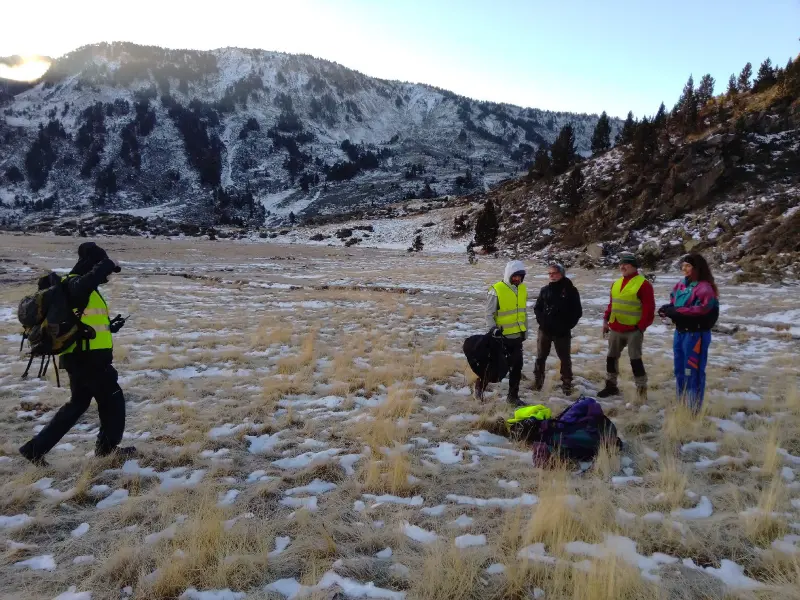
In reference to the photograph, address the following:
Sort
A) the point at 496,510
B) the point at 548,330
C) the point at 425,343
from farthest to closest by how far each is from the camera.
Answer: the point at 425,343 < the point at 548,330 < the point at 496,510

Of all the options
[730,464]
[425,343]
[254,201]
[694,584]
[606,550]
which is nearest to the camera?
[694,584]

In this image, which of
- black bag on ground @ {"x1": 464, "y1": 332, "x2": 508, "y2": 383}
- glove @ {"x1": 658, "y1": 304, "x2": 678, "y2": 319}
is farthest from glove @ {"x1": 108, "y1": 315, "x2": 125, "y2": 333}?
glove @ {"x1": 658, "y1": 304, "x2": 678, "y2": 319}

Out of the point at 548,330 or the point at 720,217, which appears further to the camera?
the point at 720,217

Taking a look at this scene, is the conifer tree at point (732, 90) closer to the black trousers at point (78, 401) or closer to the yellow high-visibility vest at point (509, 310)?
the yellow high-visibility vest at point (509, 310)

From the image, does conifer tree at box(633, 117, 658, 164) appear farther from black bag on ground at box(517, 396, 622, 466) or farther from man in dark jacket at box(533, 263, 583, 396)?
black bag on ground at box(517, 396, 622, 466)

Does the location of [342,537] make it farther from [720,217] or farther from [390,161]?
[390,161]

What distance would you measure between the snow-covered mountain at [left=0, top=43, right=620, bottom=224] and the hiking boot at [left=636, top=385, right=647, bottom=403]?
378 ft

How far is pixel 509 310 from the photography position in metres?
5.91

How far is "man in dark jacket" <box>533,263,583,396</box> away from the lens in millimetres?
6420

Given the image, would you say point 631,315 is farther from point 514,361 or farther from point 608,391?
point 514,361

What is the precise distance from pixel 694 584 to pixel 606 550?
0.49 metres

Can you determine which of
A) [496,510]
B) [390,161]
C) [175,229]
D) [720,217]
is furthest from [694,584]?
[390,161]

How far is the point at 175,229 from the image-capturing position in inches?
2990

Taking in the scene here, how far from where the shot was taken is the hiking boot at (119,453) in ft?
14.6
